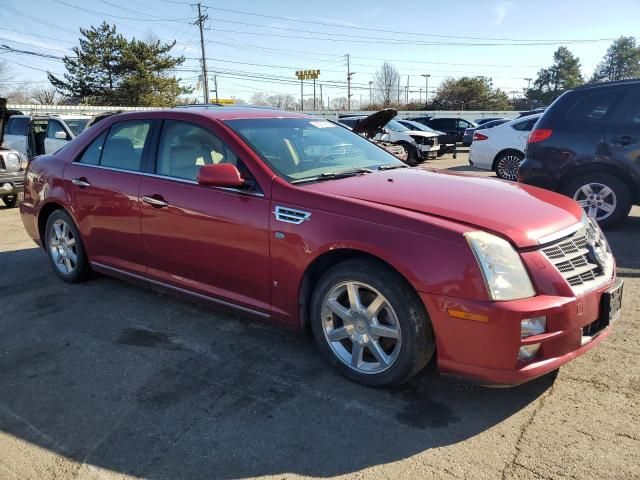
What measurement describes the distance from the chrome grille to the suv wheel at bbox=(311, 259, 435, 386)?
2.44 feet

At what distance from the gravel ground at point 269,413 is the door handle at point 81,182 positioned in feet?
4.27

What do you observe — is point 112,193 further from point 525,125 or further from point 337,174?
point 525,125

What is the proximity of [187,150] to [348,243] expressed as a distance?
1.71m

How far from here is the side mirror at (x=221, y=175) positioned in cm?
329

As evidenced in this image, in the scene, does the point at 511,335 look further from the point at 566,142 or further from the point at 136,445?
the point at 566,142

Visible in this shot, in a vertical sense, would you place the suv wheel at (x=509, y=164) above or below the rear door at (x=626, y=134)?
below

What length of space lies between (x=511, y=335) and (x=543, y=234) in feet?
1.97

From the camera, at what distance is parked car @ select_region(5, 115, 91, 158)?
1376 cm

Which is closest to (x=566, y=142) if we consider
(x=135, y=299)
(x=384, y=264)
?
(x=384, y=264)

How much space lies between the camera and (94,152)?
470 cm

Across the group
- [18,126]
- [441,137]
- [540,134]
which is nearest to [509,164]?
[540,134]

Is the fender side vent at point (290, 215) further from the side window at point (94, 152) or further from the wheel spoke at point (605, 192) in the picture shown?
the wheel spoke at point (605, 192)

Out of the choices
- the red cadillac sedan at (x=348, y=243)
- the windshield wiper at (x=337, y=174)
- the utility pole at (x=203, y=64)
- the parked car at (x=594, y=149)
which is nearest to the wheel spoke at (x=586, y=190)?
the parked car at (x=594, y=149)

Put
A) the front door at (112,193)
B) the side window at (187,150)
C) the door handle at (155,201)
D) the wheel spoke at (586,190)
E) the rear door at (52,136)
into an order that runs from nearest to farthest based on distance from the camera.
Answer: the side window at (187,150) → the door handle at (155,201) → the front door at (112,193) → the wheel spoke at (586,190) → the rear door at (52,136)
